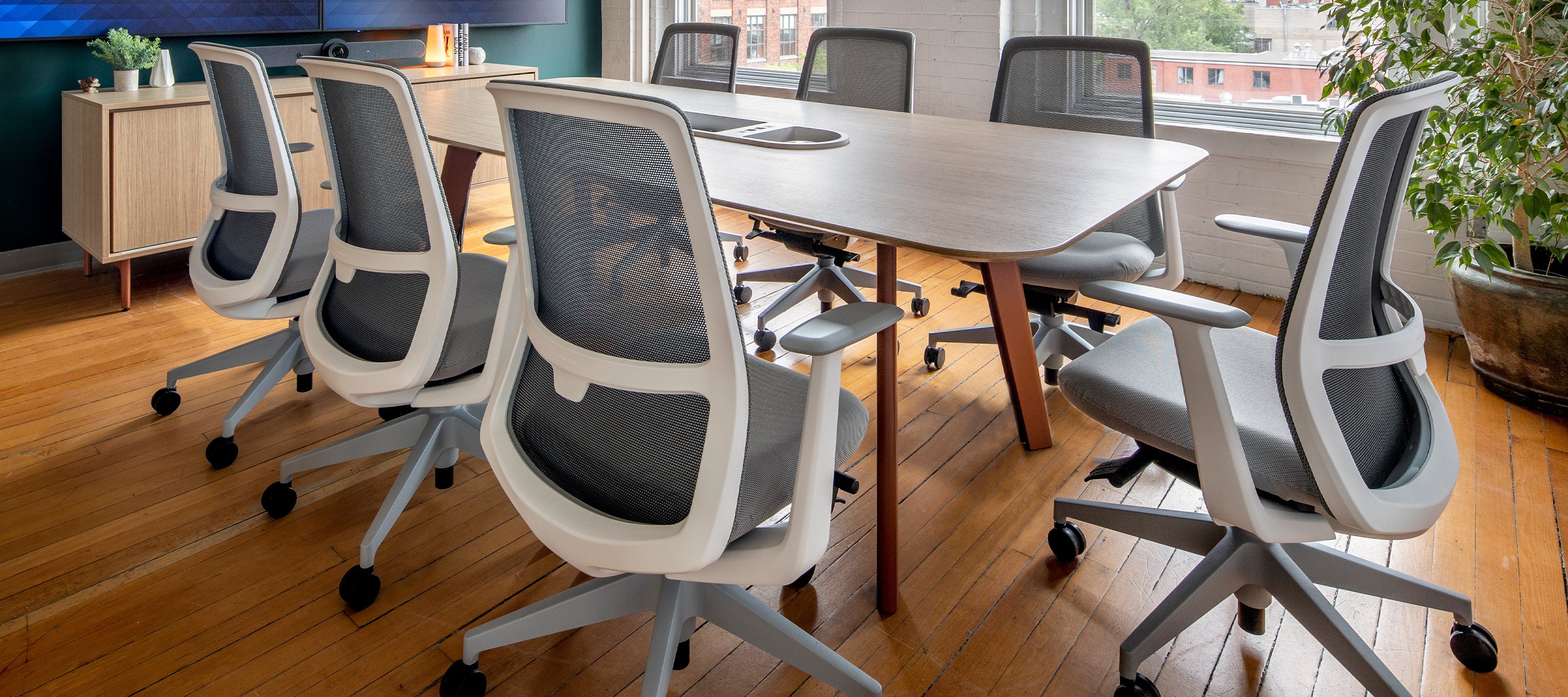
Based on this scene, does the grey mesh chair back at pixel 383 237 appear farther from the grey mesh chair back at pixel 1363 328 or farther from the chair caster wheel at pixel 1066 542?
the grey mesh chair back at pixel 1363 328

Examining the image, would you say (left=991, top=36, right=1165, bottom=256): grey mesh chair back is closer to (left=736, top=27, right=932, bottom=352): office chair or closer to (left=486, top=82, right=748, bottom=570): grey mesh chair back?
(left=736, top=27, right=932, bottom=352): office chair

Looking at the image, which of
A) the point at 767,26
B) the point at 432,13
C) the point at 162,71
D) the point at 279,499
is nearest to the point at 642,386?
the point at 279,499

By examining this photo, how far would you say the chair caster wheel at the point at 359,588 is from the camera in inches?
77.5

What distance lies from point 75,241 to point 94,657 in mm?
2789

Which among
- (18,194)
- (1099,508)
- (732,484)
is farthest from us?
(18,194)

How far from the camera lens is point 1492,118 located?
2.77 metres

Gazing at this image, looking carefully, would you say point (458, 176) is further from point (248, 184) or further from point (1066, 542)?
point (1066, 542)

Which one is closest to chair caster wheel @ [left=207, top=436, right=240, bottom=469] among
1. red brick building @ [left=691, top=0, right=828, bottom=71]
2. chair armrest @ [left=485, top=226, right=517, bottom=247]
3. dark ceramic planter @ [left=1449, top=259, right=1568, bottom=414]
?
chair armrest @ [left=485, top=226, right=517, bottom=247]

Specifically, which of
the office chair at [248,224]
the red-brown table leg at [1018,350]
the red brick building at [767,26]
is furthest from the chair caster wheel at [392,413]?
the red brick building at [767,26]

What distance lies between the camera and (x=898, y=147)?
2584mm

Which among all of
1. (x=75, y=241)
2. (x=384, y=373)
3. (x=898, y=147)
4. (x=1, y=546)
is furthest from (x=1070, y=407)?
(x=75, y=241)

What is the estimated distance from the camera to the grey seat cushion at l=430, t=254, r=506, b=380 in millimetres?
1940

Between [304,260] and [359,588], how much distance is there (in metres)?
0.90

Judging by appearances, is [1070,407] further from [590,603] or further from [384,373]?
[384,373]
